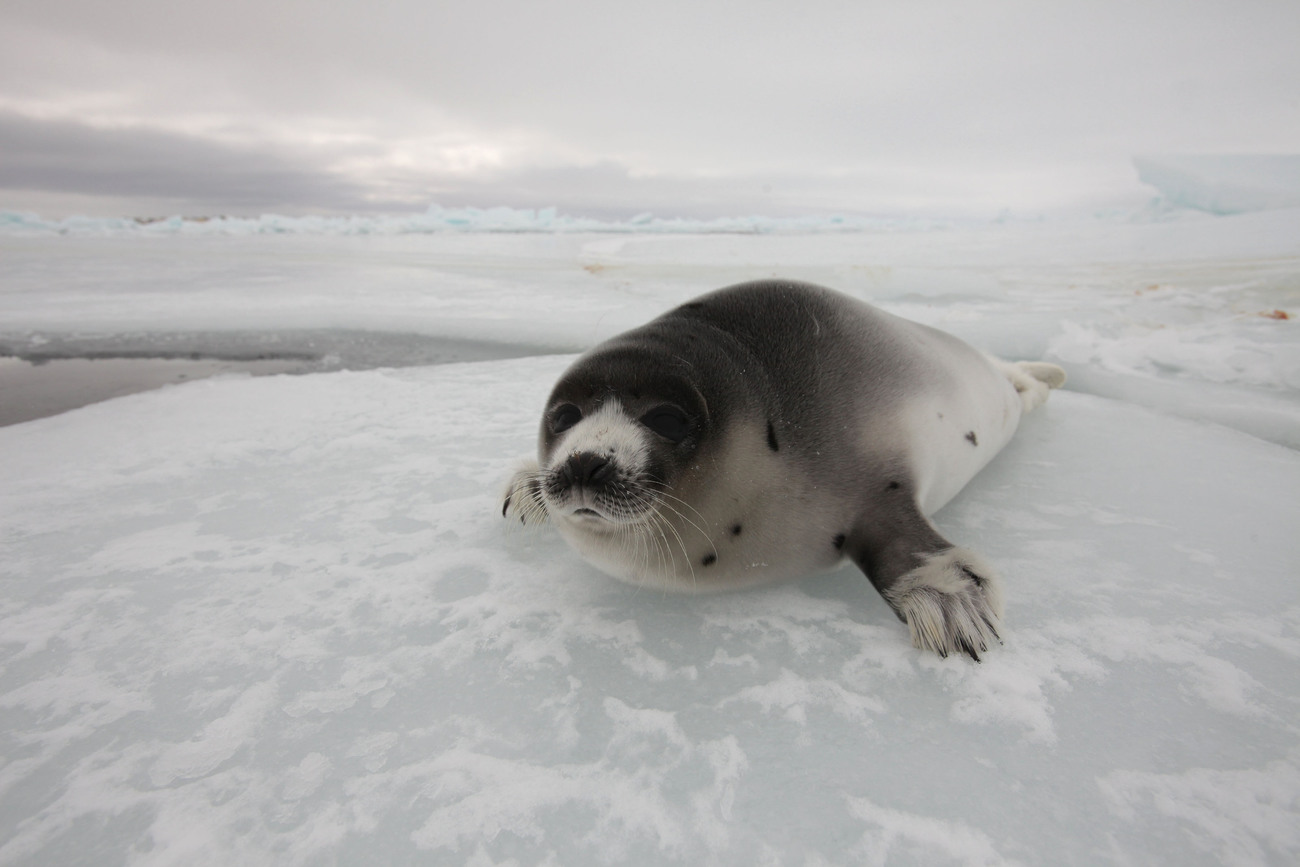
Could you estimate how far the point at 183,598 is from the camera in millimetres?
1736

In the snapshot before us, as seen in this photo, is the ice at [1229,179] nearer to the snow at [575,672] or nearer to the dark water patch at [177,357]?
the snow at [575,672]

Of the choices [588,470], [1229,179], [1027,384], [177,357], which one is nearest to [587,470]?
[588,470]

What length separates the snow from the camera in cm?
109

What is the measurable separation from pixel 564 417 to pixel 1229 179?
17.8 metres

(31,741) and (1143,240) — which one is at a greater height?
(31,741)

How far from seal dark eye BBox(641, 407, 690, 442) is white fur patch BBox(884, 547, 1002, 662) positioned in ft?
1.98

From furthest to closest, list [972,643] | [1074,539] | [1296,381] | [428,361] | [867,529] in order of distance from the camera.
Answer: [428,361] < [1296,381] < [1074,539] < [867,529] < [972,643]

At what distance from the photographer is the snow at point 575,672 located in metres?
1.09

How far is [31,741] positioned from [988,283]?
8.39m

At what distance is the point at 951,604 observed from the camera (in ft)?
4.88

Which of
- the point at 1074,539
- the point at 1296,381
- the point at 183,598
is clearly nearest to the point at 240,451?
the point at 183,598

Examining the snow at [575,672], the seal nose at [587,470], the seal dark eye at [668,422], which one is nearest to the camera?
the snow at [575,672]

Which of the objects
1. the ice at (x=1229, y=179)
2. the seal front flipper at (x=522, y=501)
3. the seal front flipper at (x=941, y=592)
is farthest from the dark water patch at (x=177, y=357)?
the ice at (x=1229, y=179)

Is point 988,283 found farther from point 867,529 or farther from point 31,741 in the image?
point 31,741
